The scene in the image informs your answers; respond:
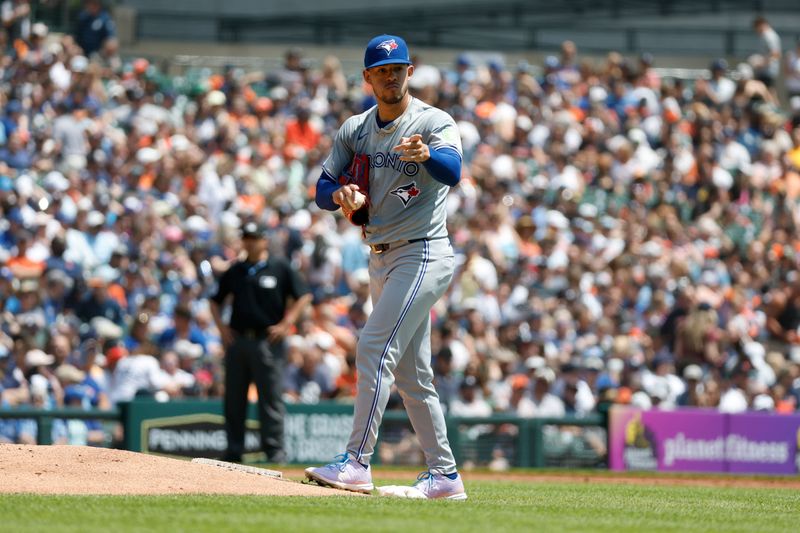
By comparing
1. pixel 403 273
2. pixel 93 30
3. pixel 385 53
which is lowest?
pixel 403 273

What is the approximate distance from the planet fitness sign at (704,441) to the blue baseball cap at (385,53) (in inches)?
331

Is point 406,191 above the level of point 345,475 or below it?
above

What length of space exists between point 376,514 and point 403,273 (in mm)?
1577

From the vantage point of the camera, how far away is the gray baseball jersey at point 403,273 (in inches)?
278

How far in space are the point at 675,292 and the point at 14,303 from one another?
8.97 metres

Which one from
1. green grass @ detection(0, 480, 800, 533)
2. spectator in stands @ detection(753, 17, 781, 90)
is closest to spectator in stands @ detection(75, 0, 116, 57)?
spectator in stands @ detection(753, 17, 781, 90)

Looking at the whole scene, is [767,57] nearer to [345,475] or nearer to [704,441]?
[704,441]

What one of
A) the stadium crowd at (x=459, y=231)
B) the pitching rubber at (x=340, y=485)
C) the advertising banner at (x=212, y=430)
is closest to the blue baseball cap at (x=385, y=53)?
the pitching rubber at (x=340, y=485)

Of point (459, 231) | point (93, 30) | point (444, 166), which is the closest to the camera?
point (444, 166)

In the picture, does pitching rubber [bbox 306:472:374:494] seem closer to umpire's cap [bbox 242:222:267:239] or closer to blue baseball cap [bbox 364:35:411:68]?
blue baseball cap [bbox 364:35:411:68]

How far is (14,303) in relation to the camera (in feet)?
48.2

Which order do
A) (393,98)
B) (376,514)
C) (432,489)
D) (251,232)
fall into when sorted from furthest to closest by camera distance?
1. (251,232)
2. (432,489)
3. (393,98)
4. (376,514)

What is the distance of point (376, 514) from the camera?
19.6 feet

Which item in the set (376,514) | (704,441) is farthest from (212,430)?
(376,514)
